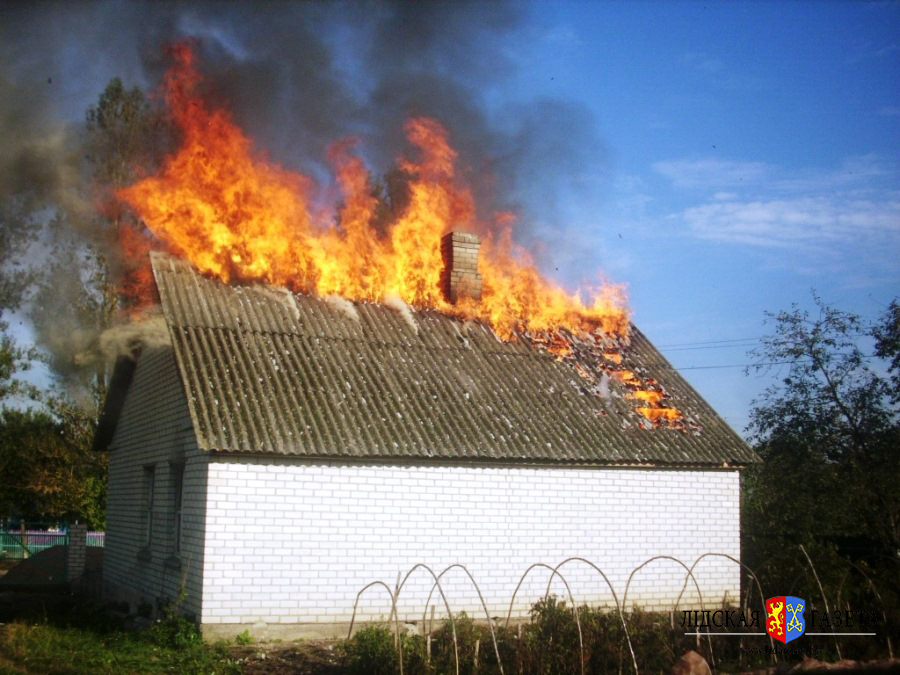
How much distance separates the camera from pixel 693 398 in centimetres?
1838

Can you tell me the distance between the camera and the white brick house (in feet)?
41.1

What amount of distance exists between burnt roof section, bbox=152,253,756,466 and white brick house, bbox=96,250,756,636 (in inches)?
1.6

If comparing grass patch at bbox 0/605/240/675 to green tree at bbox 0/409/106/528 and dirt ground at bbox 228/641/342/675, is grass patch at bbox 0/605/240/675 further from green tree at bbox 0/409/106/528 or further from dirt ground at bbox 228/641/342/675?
green tree at bbox 0/409/106/528

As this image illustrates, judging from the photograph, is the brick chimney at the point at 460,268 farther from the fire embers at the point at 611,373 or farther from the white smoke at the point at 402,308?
the fire embers at the point at 611,373

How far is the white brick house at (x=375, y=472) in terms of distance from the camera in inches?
493

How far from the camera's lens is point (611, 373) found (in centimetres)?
1830

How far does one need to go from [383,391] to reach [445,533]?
8.98 ft

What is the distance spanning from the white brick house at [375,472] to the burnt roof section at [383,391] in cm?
4

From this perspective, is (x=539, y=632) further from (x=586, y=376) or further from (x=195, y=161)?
(x=195, y=161)

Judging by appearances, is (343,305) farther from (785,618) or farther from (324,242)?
A: (785,618)

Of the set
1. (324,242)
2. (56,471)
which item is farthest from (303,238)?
(56,471)

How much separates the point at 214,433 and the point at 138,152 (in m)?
19.4

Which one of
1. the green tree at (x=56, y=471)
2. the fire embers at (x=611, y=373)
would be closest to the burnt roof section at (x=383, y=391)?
the fire embers at (x=611, y=373)

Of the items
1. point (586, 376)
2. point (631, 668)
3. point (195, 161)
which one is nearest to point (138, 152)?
point (195, 161)
